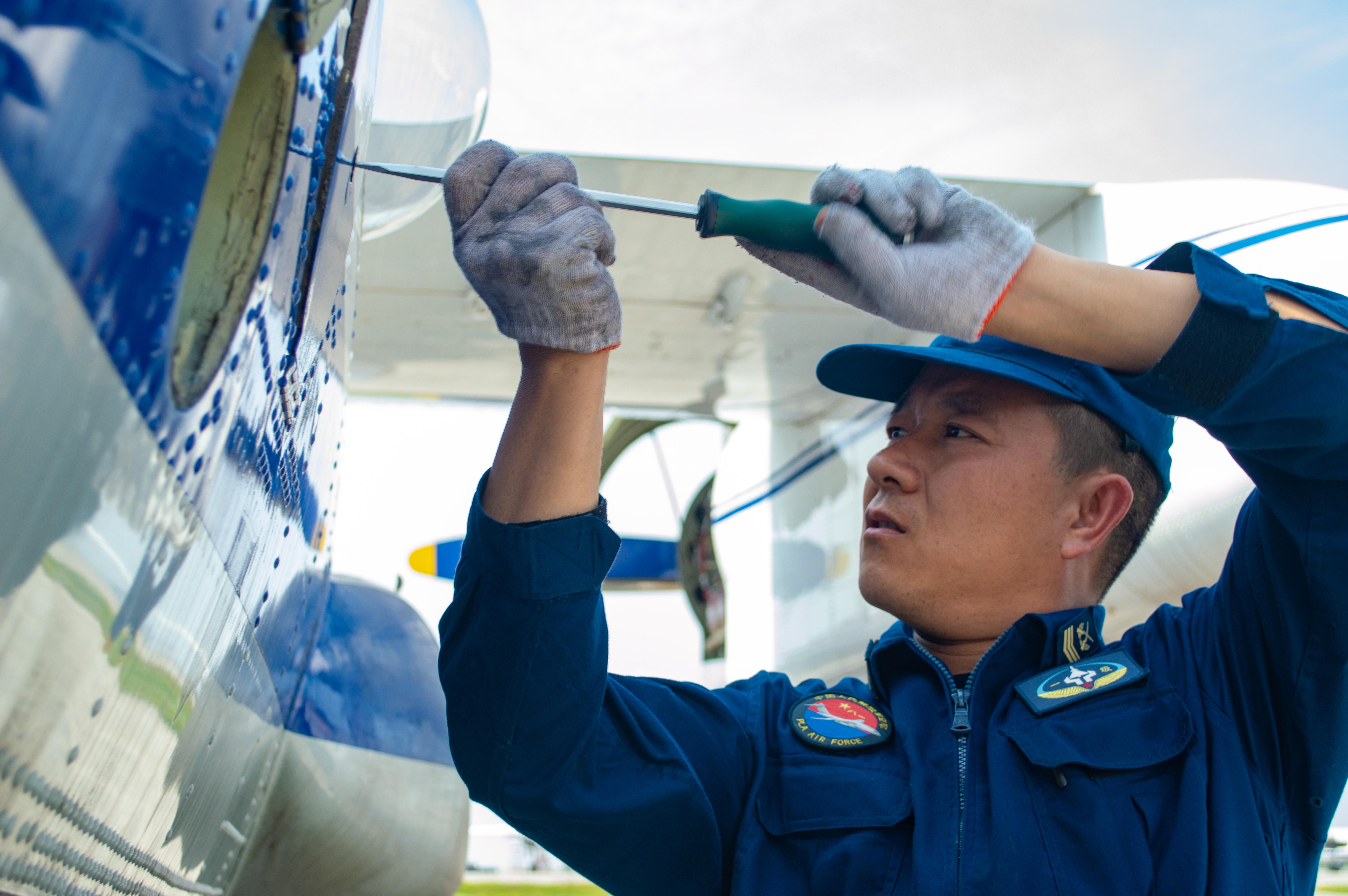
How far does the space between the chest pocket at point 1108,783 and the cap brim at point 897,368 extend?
508 mm

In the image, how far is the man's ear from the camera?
1.73m

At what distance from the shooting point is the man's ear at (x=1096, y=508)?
1.73 meters

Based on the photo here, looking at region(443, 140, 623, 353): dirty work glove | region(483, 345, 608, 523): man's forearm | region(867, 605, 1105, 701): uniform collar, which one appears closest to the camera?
region(443, 140, 623, 353): dirty work glove

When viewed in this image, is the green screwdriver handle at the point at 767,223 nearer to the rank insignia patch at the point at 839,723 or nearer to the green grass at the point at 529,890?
the rank insignia patch at the point at 839,723

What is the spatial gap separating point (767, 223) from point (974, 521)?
70 centimetres

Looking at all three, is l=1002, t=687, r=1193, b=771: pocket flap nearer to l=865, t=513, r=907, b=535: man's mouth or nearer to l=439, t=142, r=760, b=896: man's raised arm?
l=865, t=513, r=907, b=535: man's mouth

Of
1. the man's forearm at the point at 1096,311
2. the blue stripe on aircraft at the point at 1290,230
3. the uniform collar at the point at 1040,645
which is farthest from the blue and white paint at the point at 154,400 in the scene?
the blue stripe on aircraft at the point at 1290,230

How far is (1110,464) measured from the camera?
1.76 metres

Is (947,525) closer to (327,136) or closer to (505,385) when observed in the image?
(327,136)

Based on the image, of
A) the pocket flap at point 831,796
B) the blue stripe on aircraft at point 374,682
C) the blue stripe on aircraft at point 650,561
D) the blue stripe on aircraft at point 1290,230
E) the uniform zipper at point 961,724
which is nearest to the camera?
the uniform zipper at point 961,724

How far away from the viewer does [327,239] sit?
1287 millimetres

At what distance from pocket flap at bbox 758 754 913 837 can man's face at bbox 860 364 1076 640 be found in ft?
0.90

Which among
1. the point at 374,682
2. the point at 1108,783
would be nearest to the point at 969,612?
the point at 1108,783

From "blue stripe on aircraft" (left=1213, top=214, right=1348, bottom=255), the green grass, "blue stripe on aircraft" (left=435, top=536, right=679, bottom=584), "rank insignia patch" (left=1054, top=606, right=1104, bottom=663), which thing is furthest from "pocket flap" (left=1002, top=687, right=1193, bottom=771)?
the green grass
